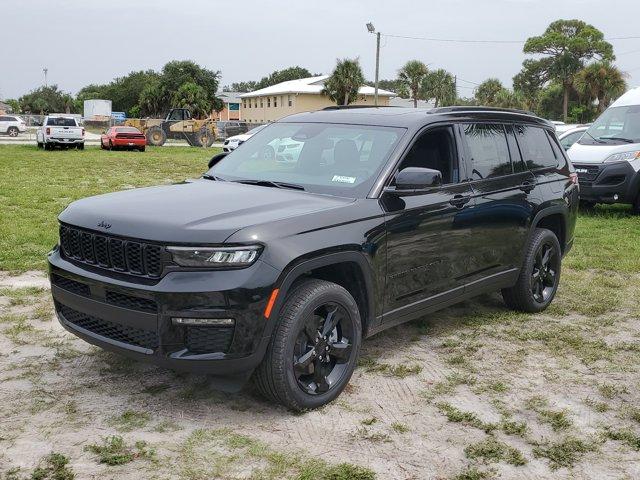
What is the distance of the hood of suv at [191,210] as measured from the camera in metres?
3.79

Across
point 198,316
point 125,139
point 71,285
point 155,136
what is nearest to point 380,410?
point 198,316

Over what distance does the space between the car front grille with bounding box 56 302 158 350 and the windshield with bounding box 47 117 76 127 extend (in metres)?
29.8

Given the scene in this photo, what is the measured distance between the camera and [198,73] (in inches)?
3132

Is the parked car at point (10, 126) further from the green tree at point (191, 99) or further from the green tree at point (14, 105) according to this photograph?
the green tree at point (14, 105)

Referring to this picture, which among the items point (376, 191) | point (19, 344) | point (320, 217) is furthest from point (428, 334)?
point (19, 344)

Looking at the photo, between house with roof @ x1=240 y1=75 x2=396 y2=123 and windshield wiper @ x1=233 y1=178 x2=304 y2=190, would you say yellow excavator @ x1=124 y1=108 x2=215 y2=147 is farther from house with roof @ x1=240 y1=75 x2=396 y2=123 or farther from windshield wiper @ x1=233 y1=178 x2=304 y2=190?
windshield wiper @ x1=233 y1=178 x2=304 y2=190

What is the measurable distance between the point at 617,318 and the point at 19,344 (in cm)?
497

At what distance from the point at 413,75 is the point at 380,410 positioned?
67.0 metres

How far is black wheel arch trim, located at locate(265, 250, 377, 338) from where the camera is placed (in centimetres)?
386

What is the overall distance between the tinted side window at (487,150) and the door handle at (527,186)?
0.18 meters

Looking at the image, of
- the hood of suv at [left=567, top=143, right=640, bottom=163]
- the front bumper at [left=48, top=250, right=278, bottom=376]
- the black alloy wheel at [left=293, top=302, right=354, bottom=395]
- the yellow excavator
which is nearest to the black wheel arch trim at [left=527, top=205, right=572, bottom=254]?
the black alloy wheel at [left=293, top=302, right=354, bottom=395]

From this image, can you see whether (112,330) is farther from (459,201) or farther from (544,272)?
(544,272)

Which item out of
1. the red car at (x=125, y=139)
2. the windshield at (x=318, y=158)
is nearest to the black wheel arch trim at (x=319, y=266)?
the windshield at (x=318, y=158)

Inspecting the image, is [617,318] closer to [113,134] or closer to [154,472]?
[154,472]
